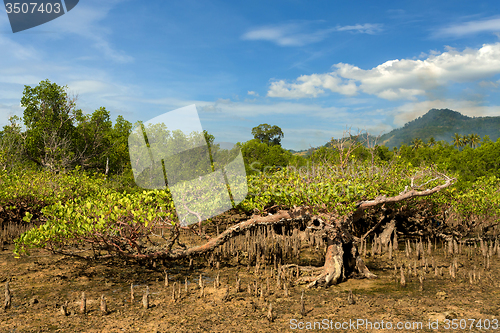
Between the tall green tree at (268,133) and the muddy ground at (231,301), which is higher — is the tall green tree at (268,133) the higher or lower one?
the higher one

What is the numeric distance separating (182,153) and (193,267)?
24.1 m

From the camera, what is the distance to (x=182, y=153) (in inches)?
1328

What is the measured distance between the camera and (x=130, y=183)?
27.0 metres

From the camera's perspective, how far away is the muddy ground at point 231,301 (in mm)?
6344

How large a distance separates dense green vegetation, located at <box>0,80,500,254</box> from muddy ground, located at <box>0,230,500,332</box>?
104cm

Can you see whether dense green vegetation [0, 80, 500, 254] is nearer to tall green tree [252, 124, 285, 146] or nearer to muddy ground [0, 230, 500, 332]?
muddy ground [0, 230, 500, 332]

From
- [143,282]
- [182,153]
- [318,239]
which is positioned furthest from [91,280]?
[182,153]

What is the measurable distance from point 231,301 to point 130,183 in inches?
850

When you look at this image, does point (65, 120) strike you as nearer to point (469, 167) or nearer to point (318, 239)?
point (318, 239)

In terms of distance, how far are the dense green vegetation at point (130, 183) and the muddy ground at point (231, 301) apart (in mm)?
1038

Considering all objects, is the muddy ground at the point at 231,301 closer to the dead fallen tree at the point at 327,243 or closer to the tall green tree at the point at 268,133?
the dead fallen tree at the point at 327,243

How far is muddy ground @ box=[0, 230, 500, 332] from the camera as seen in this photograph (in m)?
6.34

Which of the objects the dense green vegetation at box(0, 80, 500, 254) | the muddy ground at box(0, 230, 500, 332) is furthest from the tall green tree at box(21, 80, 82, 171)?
the muddy ground at box(0, 230, 500, 332)

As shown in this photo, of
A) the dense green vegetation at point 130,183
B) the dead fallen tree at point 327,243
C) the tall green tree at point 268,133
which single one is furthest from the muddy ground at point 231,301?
the tall green tree at point 268,133
